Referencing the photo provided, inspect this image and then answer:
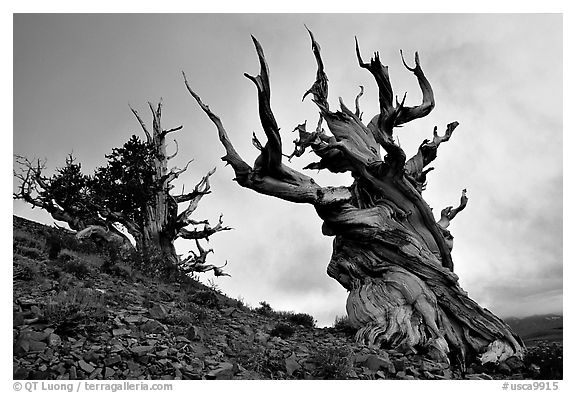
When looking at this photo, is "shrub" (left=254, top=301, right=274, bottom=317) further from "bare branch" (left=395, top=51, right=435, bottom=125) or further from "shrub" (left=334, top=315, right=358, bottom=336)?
"bare branch" (left=395, top=51, right=435, bottom=125)

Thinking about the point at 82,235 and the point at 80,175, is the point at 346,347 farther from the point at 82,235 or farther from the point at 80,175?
the point at 80,175

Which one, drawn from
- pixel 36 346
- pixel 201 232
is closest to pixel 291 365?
pixel 36 346

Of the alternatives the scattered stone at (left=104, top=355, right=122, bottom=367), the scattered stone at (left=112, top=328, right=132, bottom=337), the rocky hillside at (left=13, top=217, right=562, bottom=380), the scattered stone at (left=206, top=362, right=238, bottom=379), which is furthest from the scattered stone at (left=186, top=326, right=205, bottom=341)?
the scattered stone at (left=104, top=355, right=122, bottom=367)

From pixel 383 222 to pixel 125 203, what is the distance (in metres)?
9.80

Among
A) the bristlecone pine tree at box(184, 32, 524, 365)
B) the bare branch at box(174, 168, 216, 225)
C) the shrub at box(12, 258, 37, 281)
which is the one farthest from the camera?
the bare branch at box(174, 168, 216, 225)

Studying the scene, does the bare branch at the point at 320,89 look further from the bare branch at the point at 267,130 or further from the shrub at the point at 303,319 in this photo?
the shrub at the point at 303,319

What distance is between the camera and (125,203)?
18391 millimetres

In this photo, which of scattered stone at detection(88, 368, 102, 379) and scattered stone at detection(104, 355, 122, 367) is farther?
scattered stone at detection(104, 355, 122, 367)

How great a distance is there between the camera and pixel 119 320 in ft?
30.2

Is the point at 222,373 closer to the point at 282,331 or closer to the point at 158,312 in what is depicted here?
the point at 158,312

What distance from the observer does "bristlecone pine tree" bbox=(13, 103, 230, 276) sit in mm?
17852

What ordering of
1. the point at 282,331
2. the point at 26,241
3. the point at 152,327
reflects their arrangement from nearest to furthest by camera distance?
the point at 152,327 < the point at 282,331 < the point at 26,241

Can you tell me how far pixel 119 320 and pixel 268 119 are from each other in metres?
5.46

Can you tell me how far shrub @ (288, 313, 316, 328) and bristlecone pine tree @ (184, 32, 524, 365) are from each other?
55.4 inches
